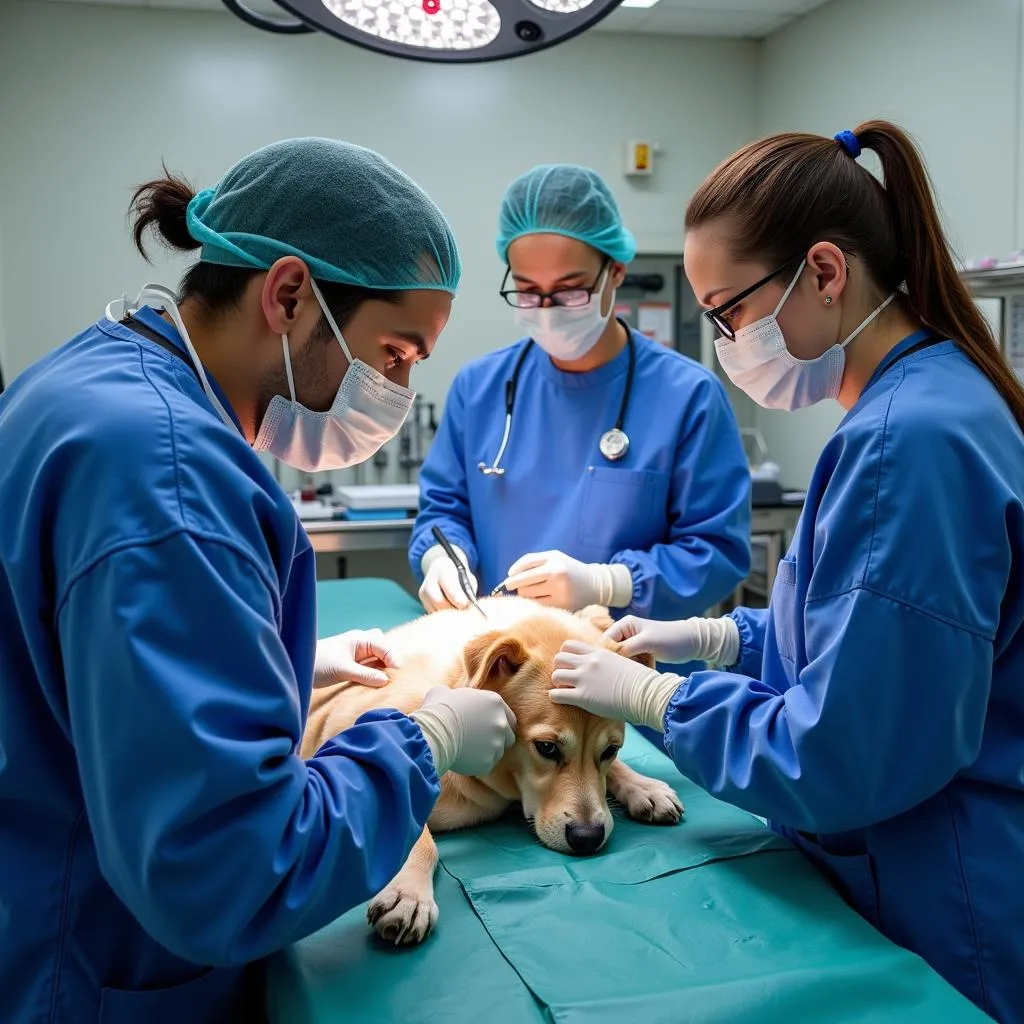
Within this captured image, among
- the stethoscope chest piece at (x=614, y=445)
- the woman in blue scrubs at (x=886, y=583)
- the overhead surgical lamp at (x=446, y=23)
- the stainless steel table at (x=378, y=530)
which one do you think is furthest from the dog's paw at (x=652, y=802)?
the stainless steel table at (x=378, y=530)

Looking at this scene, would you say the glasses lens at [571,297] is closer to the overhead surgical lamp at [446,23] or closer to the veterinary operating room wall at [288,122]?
the overhead surgical lamp at [446,23]

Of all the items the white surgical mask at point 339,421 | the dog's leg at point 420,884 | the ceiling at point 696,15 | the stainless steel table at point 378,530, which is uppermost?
the ceiling at point 696,15

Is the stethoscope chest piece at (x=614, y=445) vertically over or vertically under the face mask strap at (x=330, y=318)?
under

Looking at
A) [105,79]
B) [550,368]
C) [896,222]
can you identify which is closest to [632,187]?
[105,79]

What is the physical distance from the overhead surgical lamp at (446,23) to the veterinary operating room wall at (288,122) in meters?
3.91

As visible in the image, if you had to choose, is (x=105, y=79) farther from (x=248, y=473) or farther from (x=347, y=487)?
(x=248, y=473)

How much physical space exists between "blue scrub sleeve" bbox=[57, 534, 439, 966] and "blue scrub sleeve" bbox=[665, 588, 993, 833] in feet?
1.92

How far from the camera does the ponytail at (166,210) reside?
4.62 ft

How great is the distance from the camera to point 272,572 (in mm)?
1103

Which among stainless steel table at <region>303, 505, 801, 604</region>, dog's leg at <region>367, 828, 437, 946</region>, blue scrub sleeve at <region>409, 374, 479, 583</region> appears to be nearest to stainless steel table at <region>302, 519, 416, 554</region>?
stainless steel table at <region>303, 505, 801, 604</region>

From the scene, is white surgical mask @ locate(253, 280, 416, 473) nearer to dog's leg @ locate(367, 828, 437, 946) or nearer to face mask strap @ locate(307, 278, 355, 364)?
face mask strap @ locate(307, 278, 355, 364)

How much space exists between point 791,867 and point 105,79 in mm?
5254

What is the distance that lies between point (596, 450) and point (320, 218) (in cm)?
153

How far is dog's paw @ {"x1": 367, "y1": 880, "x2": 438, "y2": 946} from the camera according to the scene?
129 cm
